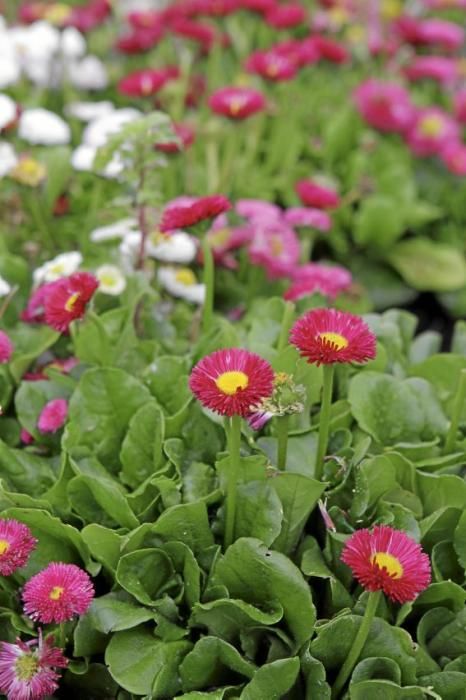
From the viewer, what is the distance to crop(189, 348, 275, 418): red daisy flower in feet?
3.90

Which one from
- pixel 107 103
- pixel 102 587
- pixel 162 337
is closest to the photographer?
pixel 102 587

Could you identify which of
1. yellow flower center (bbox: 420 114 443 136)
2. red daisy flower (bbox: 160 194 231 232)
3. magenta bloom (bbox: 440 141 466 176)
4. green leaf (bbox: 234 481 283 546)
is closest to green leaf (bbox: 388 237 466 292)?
magenta bloom (bbox: 440 141 466 176)

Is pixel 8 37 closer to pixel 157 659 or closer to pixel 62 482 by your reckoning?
pixel 62 482

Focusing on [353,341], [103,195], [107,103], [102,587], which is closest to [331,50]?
[107,103]

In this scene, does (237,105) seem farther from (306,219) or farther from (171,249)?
(171,249)

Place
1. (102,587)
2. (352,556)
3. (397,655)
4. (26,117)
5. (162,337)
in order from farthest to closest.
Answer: (26,117)
(162,337)
(102,587)
(397,655)
(352,556)

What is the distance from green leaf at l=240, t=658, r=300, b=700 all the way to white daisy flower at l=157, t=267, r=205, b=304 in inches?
37.4

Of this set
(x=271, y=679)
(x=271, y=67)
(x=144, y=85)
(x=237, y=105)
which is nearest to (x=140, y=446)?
(x=271, y=679)

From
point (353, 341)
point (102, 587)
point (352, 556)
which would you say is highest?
point (353, 341)

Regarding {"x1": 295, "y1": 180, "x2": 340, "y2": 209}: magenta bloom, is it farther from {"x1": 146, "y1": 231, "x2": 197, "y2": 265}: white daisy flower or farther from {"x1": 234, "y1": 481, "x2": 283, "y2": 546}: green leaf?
{"x1": 234, "y1": 481, "x2": 283, "y2": 546}: green leaf

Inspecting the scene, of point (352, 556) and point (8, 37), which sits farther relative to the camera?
point (8, 37)

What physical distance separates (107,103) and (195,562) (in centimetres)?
187

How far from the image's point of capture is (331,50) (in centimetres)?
286

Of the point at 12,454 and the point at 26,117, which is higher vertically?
the point at 26,117
